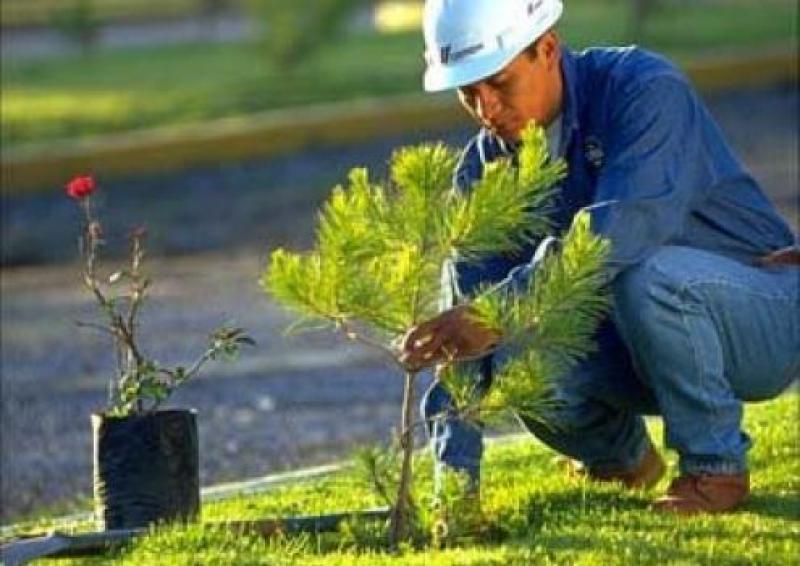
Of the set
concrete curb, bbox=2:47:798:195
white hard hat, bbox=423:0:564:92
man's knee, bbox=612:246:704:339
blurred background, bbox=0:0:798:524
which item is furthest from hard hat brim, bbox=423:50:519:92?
concrete curb, bbox=2:47:798:195

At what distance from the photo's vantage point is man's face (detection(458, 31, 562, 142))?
5266 millimetres

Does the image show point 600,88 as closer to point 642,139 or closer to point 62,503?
point 642,139

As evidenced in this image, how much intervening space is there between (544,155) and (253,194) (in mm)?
11037

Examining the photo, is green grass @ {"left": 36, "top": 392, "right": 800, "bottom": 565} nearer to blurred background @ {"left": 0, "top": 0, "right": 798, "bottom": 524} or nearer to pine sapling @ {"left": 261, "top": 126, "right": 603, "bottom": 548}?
pine sapling @ {"left": 261, "top": 126, "right": 603, "bottom": 548}

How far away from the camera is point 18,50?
84.5 feet

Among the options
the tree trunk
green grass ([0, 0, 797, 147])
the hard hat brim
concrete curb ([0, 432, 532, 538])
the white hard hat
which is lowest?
green grass ([0, 0, 797, 147])

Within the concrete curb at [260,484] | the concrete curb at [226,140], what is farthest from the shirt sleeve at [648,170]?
the concrete curb at [226,140]

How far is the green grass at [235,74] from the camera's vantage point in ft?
58.0

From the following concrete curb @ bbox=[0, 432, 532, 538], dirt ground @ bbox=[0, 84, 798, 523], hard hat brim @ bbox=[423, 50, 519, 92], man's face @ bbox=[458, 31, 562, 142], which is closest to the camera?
hard hat brim @ bbox=[423, 50, 519, 92]

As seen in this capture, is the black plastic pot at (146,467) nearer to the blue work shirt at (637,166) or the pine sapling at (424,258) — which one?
the pine sapling at (424,258)

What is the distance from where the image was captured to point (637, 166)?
538 cm

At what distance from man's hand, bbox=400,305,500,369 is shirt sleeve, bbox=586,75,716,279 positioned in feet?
1.18

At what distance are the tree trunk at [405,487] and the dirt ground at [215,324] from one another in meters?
2.36

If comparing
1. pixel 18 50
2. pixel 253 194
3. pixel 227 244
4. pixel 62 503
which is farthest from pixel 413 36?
pixel 62 503
